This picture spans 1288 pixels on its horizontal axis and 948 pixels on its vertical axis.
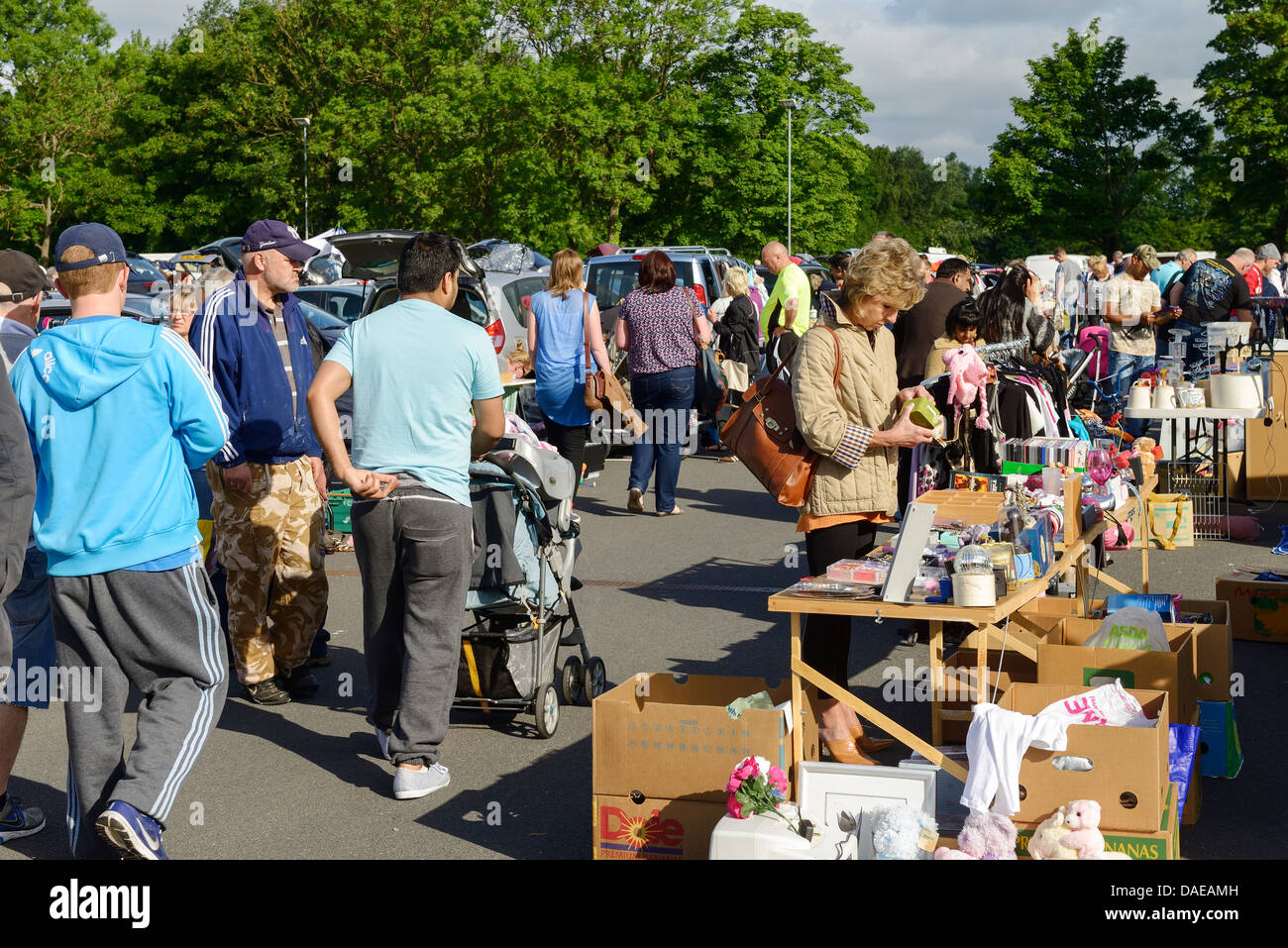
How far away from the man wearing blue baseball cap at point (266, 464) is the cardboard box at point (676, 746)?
2442 mm

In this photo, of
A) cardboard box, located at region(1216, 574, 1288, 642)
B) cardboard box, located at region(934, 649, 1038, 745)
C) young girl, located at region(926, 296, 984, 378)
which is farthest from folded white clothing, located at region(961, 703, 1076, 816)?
cardboard box, located at region(1216, 574, 1288, 642)

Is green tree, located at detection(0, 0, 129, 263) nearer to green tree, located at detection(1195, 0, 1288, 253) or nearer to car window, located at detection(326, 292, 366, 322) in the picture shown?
car window, located at detection(326, 292, 366, 322)

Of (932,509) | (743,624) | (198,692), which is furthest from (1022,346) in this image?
(198,692)

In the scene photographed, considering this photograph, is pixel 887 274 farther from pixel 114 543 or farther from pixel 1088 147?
pixel 1088 147

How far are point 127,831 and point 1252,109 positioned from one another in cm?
5187

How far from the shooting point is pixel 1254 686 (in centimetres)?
665

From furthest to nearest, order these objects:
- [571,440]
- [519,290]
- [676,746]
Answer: [519,290] → [571,440] → [676,746]

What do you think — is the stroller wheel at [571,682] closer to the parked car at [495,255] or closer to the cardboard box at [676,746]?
the cardboard box at [676,746]

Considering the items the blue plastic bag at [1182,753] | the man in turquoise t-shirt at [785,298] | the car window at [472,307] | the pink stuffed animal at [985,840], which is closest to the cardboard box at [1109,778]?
the pink stuffed animal at [985,840]

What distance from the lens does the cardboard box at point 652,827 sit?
445 centimetres

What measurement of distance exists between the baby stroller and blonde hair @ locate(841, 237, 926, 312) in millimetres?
1810

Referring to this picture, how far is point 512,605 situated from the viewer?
614 cm

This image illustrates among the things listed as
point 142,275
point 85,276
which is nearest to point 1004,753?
point 85,276

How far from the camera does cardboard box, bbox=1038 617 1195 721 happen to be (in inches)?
201
